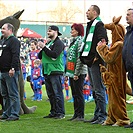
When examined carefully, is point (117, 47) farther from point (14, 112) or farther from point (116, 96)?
point (14, 112)

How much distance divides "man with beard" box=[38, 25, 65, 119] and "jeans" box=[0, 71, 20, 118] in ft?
2.30

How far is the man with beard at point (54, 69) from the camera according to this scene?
9.51m

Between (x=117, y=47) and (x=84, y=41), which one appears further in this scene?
(x=84, y=41)

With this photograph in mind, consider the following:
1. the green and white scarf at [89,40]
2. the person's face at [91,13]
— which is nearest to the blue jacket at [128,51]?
the green and white scarf at [89,40]

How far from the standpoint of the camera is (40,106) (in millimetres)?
12438

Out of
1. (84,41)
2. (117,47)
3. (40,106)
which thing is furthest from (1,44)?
(40,106)

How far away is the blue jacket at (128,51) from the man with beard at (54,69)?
2.14 meters

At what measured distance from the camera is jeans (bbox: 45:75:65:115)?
31.3 feet

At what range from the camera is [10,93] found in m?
9.17

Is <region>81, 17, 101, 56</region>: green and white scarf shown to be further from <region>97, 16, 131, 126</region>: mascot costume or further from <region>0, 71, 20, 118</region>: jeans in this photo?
<region>0, 71, 20, 118</region>: jeans

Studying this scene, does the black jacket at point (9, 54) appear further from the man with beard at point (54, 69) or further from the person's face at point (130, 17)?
the person's face at point (130, 17)

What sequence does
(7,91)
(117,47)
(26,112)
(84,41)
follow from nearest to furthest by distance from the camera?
1. (117,47)
2. (84,41)
3. (7,91)
4. (26,112)

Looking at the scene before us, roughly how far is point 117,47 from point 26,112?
335 cm

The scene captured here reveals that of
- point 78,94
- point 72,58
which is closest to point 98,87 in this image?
point 78,94
